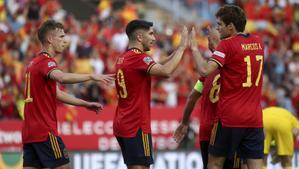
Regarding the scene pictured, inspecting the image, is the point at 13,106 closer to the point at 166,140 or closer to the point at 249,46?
the point at 166,140

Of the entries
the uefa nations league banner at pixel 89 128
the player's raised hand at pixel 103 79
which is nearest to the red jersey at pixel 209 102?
the player's raised hand at pixel 103 79

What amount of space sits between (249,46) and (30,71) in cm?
253

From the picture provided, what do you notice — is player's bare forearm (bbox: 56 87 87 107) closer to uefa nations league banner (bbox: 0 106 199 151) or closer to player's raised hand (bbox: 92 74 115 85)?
player's raised hand (bbox: 92 74 115 85)

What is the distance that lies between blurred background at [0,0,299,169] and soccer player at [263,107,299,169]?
5.85 feet

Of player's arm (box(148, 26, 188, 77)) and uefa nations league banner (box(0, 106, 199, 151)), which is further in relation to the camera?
uefa nations league banner (box(0, 106, 199, 151))

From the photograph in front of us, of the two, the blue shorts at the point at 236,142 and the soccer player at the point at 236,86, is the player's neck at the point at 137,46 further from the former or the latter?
the blue shorts at the point at 236,142

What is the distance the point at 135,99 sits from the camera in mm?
11148

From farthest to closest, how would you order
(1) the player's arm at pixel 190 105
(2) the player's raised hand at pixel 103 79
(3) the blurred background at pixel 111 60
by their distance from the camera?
(3) the blurred background at pixel 111 60 < (1) the player's arm at pixel 190 105 < (2) the player's raised hand at pixel 103 79

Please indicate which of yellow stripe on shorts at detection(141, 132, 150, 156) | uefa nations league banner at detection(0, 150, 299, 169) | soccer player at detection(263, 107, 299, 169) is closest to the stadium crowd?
uefa nations league banner at detection(0, 150, 299, 169)

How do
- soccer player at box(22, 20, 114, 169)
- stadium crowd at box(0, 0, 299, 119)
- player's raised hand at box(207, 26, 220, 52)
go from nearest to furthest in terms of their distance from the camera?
1. soccer player at box(22, 20, 114, 169)
2. player's raised hand at box(207, 26, 220, 52)
3. stadium crowd at box(0, 0, 299, 119)

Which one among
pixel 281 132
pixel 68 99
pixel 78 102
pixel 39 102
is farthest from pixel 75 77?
pixel 281 132

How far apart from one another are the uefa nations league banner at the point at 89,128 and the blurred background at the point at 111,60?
0.02 meters

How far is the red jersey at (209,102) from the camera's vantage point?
454 inches

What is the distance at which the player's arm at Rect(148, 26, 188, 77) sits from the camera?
35.5 feet
